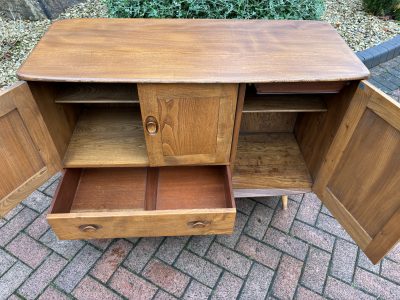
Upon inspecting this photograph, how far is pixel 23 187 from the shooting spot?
4.17 feet

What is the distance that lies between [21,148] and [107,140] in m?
0.40

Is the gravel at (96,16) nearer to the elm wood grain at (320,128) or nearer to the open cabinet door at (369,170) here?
the elm wood grain at (320,128)

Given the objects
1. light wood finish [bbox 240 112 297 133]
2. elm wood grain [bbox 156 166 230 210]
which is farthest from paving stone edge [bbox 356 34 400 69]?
elm wood grain [bbox 156 166 230 210]

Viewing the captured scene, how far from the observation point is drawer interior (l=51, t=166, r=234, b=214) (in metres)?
1.58

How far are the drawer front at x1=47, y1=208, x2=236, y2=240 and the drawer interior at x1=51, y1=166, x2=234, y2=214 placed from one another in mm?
250

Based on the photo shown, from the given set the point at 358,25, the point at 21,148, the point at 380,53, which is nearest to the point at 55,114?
the point at 21,148

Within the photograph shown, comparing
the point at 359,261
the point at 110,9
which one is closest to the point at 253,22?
the point at 110,9

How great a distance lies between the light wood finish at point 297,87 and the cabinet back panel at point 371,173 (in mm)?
171

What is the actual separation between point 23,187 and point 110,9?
124 centimetres

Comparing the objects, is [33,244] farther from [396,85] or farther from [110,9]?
[396,85]

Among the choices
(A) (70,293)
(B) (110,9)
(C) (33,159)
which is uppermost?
(B) (110,9)

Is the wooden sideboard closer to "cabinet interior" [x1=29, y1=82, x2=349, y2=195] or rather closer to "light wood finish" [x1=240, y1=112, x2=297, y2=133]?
"cabinet interior" [x1=29, y1=82, x2=349, y2=195]

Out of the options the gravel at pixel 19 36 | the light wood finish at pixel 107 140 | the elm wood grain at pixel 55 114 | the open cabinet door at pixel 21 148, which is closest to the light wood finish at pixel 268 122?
the light wood finish at pixel 107 140

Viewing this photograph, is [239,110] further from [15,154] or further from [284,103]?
[15,154]
